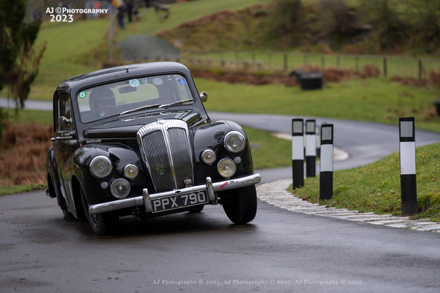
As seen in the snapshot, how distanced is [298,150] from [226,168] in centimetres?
379

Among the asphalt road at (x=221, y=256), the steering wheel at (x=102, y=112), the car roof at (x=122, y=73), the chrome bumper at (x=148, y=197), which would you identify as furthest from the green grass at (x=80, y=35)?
the chrome bumper at (x=148, y=197)

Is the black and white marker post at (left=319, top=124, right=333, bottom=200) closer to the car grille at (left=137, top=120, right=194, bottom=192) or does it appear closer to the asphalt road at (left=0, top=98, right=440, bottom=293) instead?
the asphalt road at (left=0, top=98, right=440, bottom=293)

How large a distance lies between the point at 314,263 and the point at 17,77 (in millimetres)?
23468

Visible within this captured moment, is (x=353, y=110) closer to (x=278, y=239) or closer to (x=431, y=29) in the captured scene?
(x=431, y=29)

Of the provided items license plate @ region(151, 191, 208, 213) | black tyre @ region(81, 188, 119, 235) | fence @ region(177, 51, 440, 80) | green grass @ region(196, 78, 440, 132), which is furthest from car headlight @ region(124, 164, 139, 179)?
fence @ region(177, 51, 440, 80)

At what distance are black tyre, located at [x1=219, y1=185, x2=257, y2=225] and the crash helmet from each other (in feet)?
6.60

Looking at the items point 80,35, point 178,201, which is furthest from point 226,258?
point 80,35

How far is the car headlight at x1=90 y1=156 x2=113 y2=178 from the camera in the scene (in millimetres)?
7133

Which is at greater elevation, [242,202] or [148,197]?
[148,197]

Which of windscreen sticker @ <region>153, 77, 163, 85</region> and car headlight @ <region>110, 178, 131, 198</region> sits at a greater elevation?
windscreen sticker @ <region>153, 77, 163, 85</region>

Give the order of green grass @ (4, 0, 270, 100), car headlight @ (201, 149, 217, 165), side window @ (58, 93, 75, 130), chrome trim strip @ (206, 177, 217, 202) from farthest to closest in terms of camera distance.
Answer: green grass @ (4, 0, 270, 100)
side window @ (58, 93, 75, 130)
car headlight @ (201, 149, 217, 165)
chrome trim strip @ (206, 177, 217, 202)

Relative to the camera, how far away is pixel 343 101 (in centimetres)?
3512

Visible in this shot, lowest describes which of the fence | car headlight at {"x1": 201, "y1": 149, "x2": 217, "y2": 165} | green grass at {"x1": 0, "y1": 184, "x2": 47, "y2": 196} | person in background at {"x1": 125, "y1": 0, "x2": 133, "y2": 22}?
green grass at {"x1": 0, "y1": 184, "x2": 47, "y2": 196}

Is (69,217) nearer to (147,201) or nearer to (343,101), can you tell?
(147,201)
